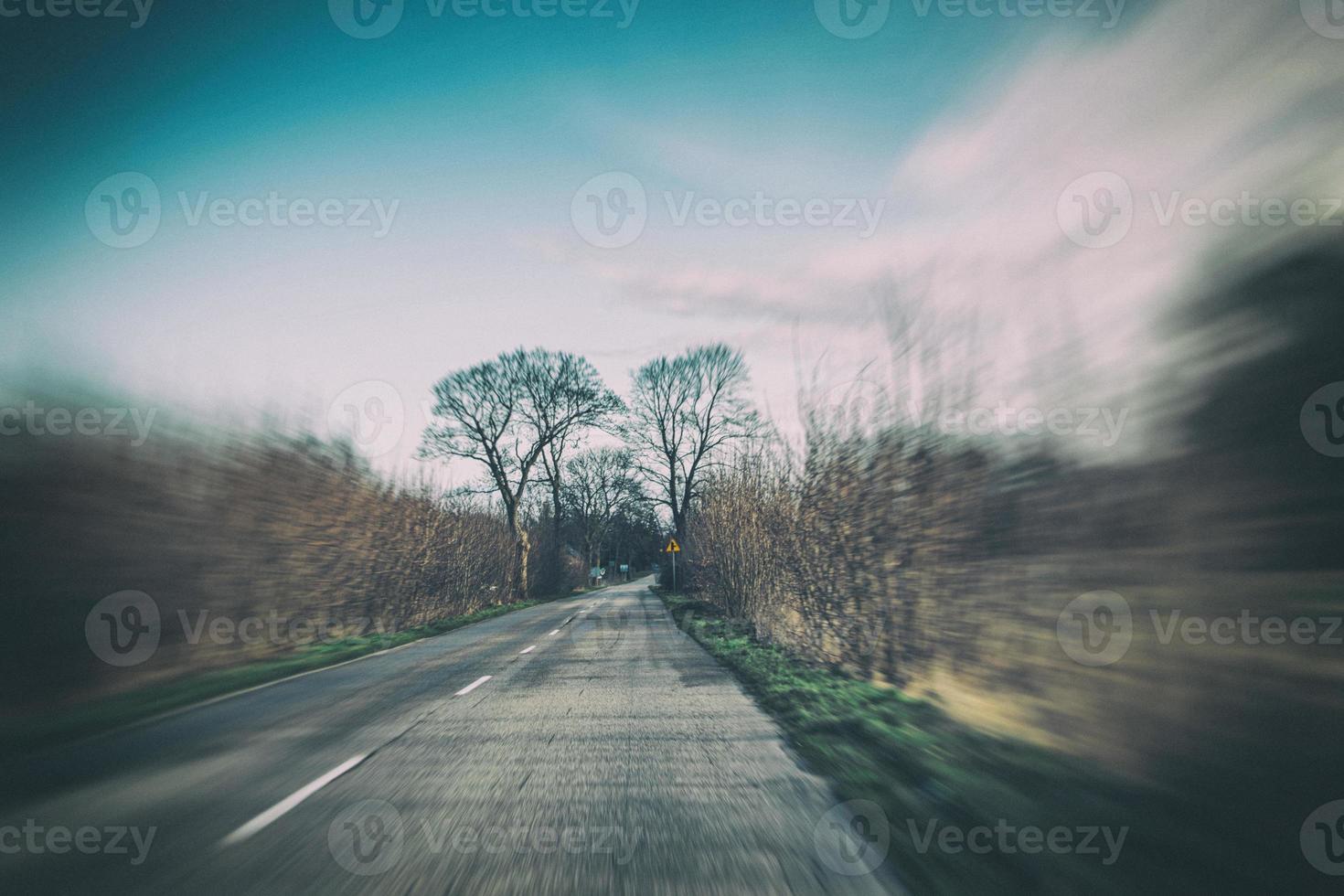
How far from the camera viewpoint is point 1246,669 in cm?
458

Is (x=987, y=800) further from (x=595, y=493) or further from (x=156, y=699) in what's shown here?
(x=595, y=493)

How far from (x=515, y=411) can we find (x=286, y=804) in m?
30.0

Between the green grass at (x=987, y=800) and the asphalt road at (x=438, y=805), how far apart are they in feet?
0.98

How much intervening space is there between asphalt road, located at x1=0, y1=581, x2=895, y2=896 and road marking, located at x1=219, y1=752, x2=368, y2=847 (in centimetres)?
2

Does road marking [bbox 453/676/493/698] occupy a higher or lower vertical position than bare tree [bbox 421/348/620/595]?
lower

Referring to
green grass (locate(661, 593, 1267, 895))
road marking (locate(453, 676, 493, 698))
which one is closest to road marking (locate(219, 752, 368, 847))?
road marking (locate(453, 676, 493, 698))

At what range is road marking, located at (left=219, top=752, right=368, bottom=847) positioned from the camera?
380cm

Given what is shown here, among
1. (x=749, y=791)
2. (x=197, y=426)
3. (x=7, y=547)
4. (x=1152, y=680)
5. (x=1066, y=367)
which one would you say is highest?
(x=197, y=426)

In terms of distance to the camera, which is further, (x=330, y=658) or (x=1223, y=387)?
(x=330, y=658)

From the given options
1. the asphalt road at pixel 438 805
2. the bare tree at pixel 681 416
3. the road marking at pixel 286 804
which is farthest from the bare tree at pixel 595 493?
the road marking at pixel 286 804

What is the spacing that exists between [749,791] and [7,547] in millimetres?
8046

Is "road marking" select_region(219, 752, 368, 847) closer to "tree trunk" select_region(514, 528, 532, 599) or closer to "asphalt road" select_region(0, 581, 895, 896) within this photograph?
"asphalt road" select_region(0, 581, 895, 896)

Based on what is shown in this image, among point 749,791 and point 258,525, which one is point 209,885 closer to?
point 749,791

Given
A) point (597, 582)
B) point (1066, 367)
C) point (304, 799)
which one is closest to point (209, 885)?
point (304, 799)
